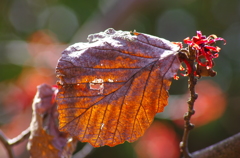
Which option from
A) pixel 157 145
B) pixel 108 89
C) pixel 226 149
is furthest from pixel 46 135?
pixel 157 145

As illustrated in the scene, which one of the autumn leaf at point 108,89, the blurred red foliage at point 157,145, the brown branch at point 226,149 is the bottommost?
the blurred red foliage at point 157,145

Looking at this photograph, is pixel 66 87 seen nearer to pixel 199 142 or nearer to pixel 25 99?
pixel 25 99

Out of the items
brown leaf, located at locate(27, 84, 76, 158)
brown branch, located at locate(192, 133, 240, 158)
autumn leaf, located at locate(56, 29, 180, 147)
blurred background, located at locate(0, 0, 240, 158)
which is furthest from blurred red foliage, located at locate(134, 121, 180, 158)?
autumn leaf, located at locate(56, 29, 180, 147)

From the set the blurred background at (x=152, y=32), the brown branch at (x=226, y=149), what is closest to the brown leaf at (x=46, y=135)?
the brown branch at (x=226, y=149)

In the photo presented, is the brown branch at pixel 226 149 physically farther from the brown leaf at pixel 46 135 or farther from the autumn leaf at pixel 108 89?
the brown leaf at pixel 46 135

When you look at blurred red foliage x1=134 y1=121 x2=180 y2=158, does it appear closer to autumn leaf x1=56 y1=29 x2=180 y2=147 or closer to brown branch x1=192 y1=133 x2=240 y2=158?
brown branch x1=192 y1=133 x2=240 y2=158
